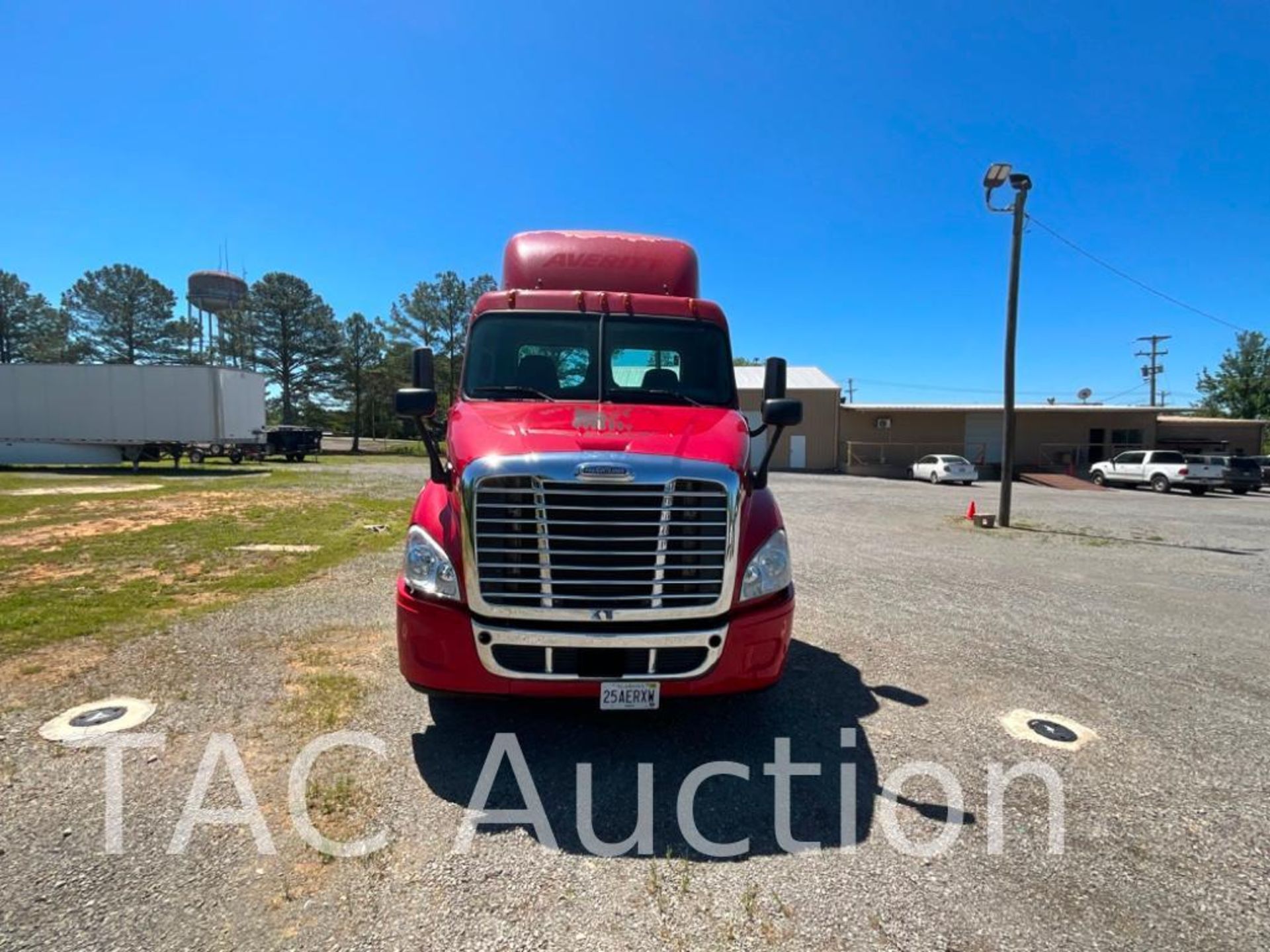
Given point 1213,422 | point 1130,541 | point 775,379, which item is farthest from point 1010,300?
point 1213,422

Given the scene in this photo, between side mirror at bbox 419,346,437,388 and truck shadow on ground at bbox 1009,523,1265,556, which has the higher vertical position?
side mirror at bbox 419,346,437,388

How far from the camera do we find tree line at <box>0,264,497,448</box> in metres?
48.2

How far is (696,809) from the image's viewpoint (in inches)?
119

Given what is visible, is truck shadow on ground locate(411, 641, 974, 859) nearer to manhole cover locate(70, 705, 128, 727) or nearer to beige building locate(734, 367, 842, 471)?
manhole cover locate(70, 705, 128, 727)

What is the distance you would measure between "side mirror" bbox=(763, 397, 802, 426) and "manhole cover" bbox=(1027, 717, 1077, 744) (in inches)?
96.3

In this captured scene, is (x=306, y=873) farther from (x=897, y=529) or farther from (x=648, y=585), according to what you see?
(x=897, y=529)

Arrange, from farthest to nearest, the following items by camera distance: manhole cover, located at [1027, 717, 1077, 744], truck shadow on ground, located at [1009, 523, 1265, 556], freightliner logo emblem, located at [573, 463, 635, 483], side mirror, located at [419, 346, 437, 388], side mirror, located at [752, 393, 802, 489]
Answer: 1. truck shadow on ground, located at [1009, 523, 1265, 556]
2. side mirror, located at [419, 346, 437, 388]
3. side mirror, located at [752, 393, 802, 489]
4. manhole cover, located at [1027, 717, 1077, 744]
5. freightliner logo emblem, located at [573, 463, 635, 483]

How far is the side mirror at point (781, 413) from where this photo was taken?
14.0 feet

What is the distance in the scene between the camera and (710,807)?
119 inches

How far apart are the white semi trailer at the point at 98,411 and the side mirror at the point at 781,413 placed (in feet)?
85.0

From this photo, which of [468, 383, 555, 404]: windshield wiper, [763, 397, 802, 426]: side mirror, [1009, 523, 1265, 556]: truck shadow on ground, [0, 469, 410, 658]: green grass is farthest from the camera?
[1009, 523, 1265, 556]: truck shadow on ground

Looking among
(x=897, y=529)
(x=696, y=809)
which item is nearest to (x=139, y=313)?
(x=897, y=529)

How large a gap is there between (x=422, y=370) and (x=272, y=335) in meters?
52.2

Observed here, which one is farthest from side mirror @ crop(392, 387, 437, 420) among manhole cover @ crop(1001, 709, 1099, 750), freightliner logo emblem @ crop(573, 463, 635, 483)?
manhole cover @ crop(1001, 709, 1099, 750)
